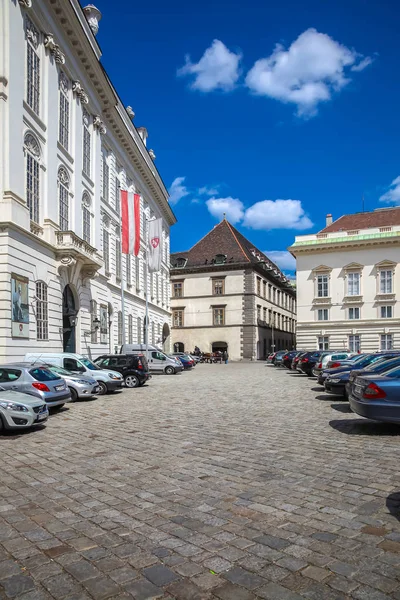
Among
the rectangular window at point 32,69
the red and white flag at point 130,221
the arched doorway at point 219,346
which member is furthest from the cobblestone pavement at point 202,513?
the arched doorway at point 219,346

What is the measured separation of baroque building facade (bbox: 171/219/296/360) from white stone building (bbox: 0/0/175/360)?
26494 millimetres

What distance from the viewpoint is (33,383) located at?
45.9 feet

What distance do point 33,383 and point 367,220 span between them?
52.3m

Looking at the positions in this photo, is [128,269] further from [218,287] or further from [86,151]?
[218,287]

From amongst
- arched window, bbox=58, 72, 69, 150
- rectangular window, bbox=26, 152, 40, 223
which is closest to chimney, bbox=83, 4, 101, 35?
arched window, bbox=58, 72, 69, 150

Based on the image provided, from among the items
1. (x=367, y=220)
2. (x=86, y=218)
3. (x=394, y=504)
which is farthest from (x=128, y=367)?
(x=367, y=220)

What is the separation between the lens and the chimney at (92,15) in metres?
35.5

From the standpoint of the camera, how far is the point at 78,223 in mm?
31047

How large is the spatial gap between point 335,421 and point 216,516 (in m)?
7.56

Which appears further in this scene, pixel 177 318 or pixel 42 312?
pixel 177 318

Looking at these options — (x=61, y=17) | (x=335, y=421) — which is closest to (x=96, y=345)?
(x=61, y=17)

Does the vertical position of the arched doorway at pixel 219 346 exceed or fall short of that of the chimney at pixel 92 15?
it falls short

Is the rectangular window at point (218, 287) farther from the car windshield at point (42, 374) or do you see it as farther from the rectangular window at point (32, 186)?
the car windshield at point (42, 374)

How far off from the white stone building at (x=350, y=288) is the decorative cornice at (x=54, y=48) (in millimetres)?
32621
